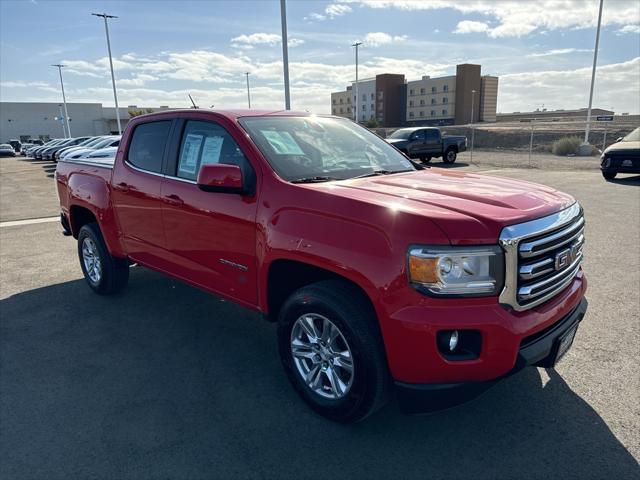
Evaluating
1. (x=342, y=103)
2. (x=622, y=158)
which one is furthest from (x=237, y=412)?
(x=342, y=103)

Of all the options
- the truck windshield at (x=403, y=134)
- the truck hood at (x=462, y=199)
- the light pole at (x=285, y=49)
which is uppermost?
the light pole at (x=285, y=49)

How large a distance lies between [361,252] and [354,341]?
0.51 metres

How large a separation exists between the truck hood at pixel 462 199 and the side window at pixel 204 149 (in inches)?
32.7

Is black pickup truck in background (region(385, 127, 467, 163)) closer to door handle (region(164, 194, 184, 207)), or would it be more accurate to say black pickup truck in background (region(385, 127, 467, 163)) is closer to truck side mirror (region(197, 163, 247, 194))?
door handle (region(164, 194, 184, 207))

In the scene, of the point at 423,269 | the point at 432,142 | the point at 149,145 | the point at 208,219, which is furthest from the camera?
the point at 432,142

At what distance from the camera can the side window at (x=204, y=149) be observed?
3.48 meters

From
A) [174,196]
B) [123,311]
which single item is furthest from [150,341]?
[174,196]

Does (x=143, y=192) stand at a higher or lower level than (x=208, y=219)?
higher

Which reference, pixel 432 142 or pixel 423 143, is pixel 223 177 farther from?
pixel 432 142

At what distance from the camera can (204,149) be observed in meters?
3.74

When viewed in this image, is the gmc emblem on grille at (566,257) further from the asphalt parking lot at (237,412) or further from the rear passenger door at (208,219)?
the rear passenger door at (208,219)

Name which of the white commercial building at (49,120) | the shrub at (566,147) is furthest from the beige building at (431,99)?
the shrub at (566,147)

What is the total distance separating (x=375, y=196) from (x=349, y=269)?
46cm

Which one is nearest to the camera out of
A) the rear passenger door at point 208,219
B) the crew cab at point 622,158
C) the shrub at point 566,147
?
the rear passenger door at point 208,219
